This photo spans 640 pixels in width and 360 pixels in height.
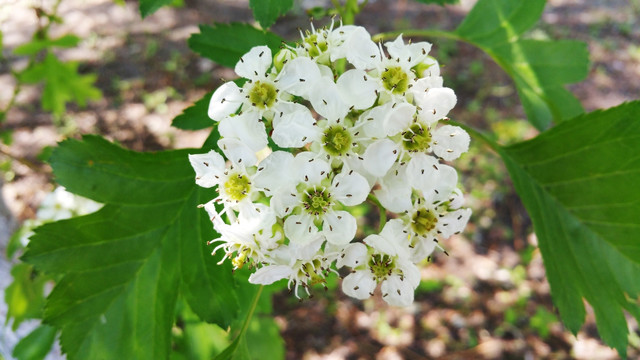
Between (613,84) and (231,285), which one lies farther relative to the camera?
(613,84)

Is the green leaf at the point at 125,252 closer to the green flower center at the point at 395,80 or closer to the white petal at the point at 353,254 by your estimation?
the white petal at the point at 353,254

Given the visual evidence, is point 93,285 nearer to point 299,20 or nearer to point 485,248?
point 485,248

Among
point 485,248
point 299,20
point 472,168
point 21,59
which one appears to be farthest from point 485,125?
point 21,59

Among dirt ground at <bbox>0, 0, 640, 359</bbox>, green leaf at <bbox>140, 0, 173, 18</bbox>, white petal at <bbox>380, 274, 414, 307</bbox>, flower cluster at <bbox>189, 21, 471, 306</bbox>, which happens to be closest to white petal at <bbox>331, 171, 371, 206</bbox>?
flower cluster at <bbox>189, 21, 471, 306</bbox>

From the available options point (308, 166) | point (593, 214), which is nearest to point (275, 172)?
point (308, 166)

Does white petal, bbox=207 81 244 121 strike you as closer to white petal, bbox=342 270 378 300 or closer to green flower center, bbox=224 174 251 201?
green flower center, bbox=224 174 251 201

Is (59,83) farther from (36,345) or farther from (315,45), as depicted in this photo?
(315,45)
